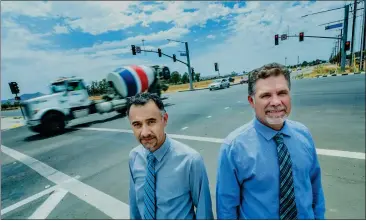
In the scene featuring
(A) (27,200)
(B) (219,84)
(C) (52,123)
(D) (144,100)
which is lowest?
(A) (27,200)

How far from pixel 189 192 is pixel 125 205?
2171mm

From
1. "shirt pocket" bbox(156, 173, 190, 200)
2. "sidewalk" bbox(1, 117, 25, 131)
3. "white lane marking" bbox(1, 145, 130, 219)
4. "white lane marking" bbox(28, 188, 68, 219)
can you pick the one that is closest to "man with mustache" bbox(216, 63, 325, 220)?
"shirt pocket" bbox(156, 173, 190, 200)

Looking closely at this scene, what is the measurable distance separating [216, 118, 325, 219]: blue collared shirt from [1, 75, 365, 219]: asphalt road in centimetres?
172

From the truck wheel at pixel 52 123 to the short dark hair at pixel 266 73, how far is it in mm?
10418

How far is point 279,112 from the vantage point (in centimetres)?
146

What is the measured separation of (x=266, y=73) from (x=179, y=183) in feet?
3.53

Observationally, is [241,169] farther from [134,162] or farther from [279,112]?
[134,162]

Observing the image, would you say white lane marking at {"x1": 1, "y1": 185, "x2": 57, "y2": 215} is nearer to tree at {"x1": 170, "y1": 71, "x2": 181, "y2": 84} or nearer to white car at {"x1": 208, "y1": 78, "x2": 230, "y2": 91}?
tree at {"x1": 170, "y1": 71, "x2": 181, "y2": 84}

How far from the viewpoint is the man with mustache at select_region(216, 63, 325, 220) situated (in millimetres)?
1481

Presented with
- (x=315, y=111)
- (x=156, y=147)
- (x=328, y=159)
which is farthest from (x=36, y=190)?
(x=315, y=111)

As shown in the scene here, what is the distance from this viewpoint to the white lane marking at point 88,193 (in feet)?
10.9

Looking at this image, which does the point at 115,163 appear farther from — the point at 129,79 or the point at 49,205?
the point at 129,79

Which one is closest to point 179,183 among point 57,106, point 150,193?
point 150,193

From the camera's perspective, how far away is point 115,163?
5289 millimetres
